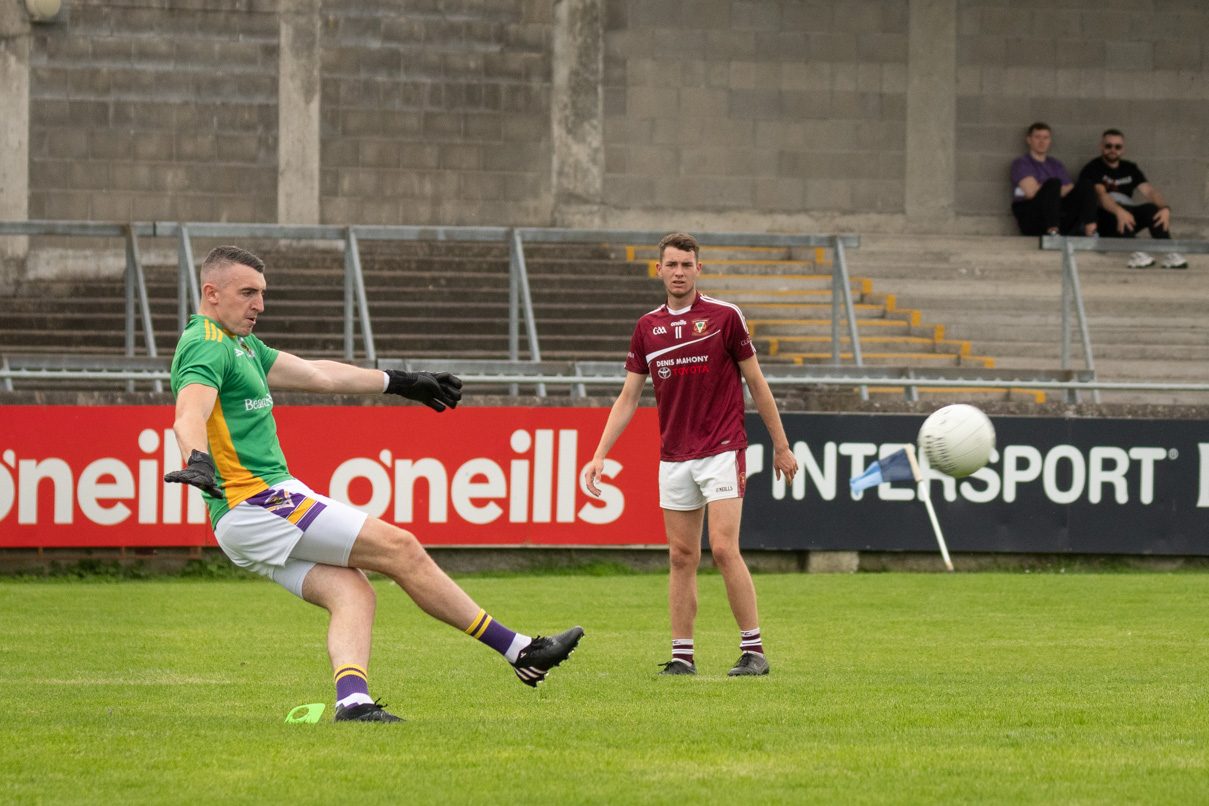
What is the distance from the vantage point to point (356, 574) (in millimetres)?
6262

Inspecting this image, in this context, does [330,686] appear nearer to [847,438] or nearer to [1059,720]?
[1059,720]

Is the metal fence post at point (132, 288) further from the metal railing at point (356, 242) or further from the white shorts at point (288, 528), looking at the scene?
the white shorts at point (288, 528)

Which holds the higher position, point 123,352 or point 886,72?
point 886,72

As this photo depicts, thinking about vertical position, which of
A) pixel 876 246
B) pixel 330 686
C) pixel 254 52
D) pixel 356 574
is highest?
pixel 254 52

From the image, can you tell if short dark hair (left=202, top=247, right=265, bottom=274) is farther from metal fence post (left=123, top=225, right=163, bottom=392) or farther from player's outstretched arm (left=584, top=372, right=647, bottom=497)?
metal fence post (left=123, top=225, right=163, bottom=392)

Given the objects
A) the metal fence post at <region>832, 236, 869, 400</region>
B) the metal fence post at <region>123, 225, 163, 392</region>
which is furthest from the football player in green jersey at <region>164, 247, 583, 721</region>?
the metal fence post at <region>832, 236, 869, 400</region>

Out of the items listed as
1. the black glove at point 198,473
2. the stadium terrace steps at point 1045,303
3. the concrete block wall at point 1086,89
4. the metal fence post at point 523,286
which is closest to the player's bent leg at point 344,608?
the black glove at point 198,473

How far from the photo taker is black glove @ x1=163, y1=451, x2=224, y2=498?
17.8 ft

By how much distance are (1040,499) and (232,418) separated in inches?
407

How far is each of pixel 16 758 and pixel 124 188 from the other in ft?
58.6

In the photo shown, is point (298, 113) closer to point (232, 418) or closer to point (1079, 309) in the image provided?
point (1079, 309)

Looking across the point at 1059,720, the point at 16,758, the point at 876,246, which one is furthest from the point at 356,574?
the point at 876,246

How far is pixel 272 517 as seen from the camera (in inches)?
239

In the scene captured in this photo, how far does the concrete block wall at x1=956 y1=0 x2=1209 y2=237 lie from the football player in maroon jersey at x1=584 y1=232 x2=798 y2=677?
55.3 feet
